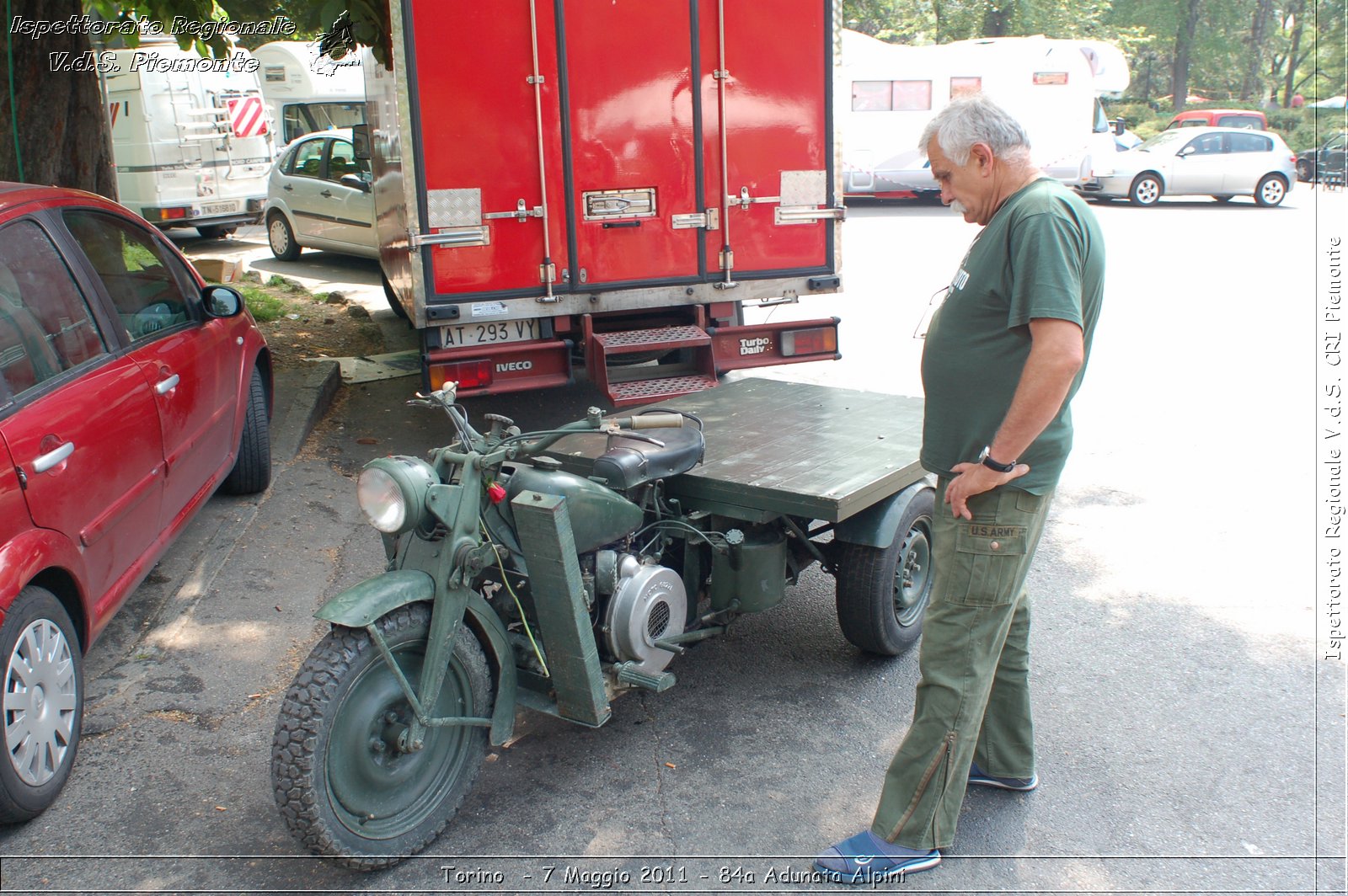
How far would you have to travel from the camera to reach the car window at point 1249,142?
22.5 metres

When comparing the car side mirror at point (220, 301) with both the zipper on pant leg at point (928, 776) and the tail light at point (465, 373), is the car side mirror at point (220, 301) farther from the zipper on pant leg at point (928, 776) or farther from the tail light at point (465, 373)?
the zipper on pant leg at point (928, 776)

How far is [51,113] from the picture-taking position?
309 inches

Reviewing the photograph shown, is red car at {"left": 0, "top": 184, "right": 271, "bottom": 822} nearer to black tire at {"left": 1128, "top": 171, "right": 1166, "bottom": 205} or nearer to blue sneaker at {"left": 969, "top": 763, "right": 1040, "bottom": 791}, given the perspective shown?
blue sneaker at {"left": 969, "top": 763, "right": 1040, "bottom": 791}

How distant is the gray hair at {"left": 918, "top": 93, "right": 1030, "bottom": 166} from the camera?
9.59 ft

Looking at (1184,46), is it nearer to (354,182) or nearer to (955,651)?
(354,182)

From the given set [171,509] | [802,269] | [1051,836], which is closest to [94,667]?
[171,509]

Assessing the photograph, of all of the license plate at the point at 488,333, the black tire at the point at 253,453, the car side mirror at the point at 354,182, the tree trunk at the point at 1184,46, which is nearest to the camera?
the black tire at the point at 253,453

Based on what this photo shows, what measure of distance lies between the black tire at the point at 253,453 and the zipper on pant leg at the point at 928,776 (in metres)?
4.01

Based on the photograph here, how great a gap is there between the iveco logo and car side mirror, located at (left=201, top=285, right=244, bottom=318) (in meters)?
3.20

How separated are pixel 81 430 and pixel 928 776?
2.89m

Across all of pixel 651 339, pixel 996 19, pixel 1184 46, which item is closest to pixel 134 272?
pixel 651 339

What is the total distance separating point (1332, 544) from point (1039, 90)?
20.4 meters

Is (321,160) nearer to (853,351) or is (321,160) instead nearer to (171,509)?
(853,351)

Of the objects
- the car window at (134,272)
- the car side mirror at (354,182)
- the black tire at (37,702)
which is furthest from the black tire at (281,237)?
the black tire at (37,702)
